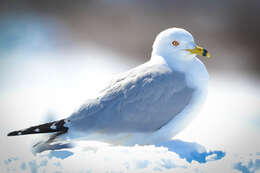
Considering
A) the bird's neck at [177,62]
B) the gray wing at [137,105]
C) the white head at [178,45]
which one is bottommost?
the gray wing at [137,105]

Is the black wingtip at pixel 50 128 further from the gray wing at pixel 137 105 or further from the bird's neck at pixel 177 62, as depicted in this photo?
the bird's neck at pixel 177 62

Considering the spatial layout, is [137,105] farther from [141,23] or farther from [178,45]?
[141,23]

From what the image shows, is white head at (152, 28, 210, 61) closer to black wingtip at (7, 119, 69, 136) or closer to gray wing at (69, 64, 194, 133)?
gray wing at (69, 64, 194, 133)

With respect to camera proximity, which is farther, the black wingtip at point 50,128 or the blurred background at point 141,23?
the blurred background at point 141,23

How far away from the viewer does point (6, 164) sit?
1.39 m

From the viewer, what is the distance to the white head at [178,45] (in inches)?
52.1

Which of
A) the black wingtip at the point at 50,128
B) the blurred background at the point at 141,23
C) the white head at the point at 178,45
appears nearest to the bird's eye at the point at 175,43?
the white head at the point at 178,45

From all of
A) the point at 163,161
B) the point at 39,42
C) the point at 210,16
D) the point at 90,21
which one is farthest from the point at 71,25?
the point at 163,161

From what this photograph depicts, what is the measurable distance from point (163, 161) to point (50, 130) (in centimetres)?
35

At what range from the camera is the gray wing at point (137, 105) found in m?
1.24

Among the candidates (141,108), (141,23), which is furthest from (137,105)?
(141,23)

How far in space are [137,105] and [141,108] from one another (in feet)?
0.05

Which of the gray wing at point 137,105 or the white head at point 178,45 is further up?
the white head at point 178,45

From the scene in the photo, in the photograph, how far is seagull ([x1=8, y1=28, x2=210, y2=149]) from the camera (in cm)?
124
